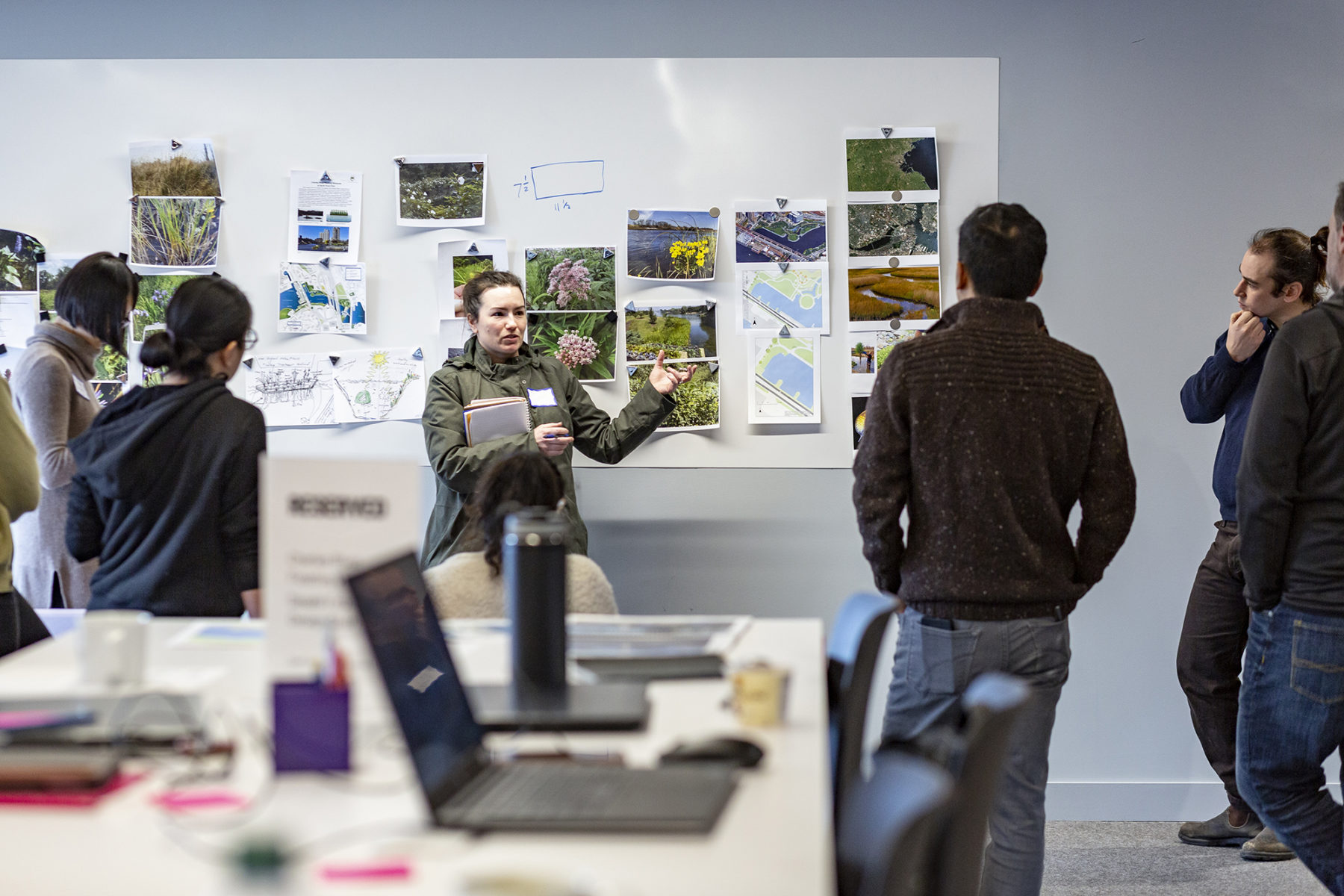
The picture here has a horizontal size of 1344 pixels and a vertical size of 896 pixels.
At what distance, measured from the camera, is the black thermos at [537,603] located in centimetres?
153

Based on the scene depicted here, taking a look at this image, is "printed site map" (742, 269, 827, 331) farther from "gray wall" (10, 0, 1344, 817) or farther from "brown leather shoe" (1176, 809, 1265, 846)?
"brown leather shoe" (1176, 809, 1265, 846)

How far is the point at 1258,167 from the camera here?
139 inches

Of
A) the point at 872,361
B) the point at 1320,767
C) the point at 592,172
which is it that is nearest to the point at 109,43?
the point at 592,172

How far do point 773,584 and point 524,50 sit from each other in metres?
1.84

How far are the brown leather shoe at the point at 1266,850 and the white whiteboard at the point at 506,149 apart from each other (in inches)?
61.7

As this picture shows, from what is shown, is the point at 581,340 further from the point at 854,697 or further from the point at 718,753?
the point at 718,753

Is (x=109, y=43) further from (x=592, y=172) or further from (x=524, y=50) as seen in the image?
(x=592, y=172)

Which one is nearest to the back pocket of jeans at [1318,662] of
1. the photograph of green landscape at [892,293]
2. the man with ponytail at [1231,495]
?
the man with ponytail at [1231,495]

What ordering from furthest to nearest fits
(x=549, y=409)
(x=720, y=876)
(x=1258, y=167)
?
(x=1258, y=167), (x=549, y=409), (x=720, y=876)

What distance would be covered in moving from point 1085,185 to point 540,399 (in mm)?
1800

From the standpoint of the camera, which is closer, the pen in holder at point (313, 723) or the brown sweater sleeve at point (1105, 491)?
the pen in holder at point (313, 723)

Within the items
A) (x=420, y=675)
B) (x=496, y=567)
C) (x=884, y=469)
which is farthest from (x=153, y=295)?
(x=420, y=675)

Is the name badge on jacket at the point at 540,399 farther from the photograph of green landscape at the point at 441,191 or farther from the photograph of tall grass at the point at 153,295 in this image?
the photograph of tall grass at the point at 153,295

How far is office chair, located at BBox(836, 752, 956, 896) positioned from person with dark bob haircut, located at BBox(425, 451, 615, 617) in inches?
35.7
